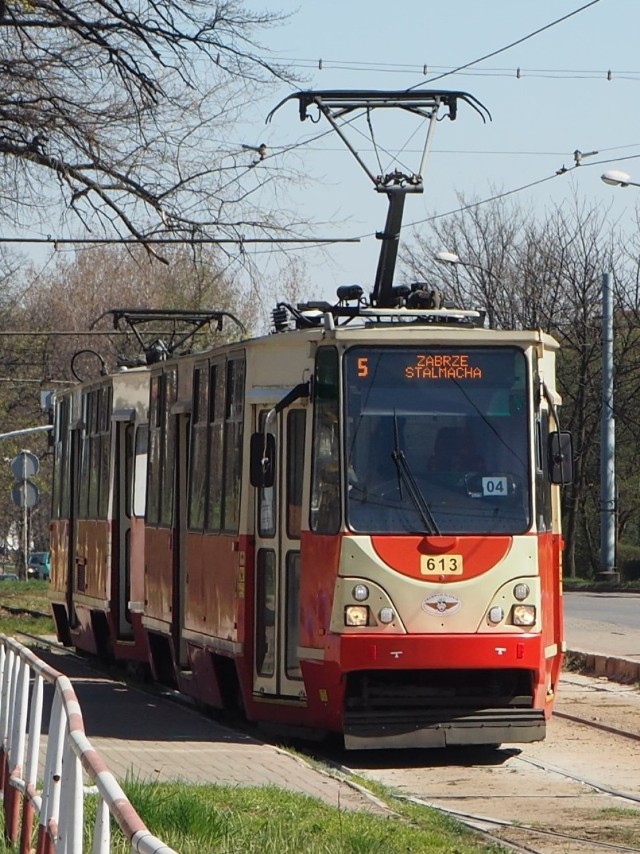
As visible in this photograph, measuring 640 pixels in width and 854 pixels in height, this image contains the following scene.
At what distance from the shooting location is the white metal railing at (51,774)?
4297mm

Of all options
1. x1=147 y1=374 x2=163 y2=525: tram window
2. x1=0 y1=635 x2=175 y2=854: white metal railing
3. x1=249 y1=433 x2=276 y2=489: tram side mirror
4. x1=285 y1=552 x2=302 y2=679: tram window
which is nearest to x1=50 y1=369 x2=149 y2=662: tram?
x1=147 y1=374 x2=163 y2=525: tram window

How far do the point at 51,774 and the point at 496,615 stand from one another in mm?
6159

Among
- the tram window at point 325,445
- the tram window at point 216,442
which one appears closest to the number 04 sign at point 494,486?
the tram window at point 325,445

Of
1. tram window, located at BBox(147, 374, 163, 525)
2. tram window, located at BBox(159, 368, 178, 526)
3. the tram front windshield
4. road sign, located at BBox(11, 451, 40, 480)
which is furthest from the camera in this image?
road sign, located at BBox(11, 451, 40, 480)

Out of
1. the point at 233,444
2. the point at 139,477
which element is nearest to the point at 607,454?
the point at 139,477

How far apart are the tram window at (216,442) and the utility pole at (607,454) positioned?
82.0 feet

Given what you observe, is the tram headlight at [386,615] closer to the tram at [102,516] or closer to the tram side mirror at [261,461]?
the tram side mirror at [261,461]

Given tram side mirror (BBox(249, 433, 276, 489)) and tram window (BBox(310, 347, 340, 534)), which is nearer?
tram window (BBox(310, 347, 340, 534))

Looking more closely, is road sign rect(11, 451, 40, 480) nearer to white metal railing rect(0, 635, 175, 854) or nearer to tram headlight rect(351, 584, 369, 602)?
tram headlight rect(351, 584, 369, 602)

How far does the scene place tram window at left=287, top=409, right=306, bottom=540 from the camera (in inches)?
483

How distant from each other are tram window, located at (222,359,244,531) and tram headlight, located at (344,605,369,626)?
162 cm

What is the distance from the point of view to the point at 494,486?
11914 mm

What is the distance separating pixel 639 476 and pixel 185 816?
41.5 metres

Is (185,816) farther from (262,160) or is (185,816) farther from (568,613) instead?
(568,613)
